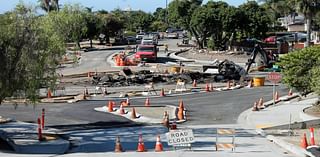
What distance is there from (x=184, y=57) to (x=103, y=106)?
48.4m

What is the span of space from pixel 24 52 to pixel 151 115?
38.3 feet

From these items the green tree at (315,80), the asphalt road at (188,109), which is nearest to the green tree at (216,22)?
the asphalt road at (188,109)

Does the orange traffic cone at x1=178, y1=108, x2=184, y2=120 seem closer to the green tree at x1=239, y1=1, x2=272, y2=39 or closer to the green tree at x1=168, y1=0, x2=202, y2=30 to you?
the green tree at x1=239, y1=1, x2=272, y2=39

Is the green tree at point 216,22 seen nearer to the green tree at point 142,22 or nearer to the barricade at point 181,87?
the barricade at point 181,87

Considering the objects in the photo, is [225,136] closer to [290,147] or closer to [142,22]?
[290,147]

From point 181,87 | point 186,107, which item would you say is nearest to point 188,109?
point 186,107

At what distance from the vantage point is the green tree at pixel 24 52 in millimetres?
23703

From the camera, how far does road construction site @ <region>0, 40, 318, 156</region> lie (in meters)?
24.2

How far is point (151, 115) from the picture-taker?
34.6 metres

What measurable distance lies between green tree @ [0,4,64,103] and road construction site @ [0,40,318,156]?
2.19 metres

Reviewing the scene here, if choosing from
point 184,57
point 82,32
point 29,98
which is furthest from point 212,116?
point 82,32

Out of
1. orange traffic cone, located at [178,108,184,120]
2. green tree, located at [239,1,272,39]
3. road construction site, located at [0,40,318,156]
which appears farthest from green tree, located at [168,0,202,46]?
orange traffic cone, located at [178,108,184,120]

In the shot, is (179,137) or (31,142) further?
(31,142)

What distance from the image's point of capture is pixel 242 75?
5584 cm
